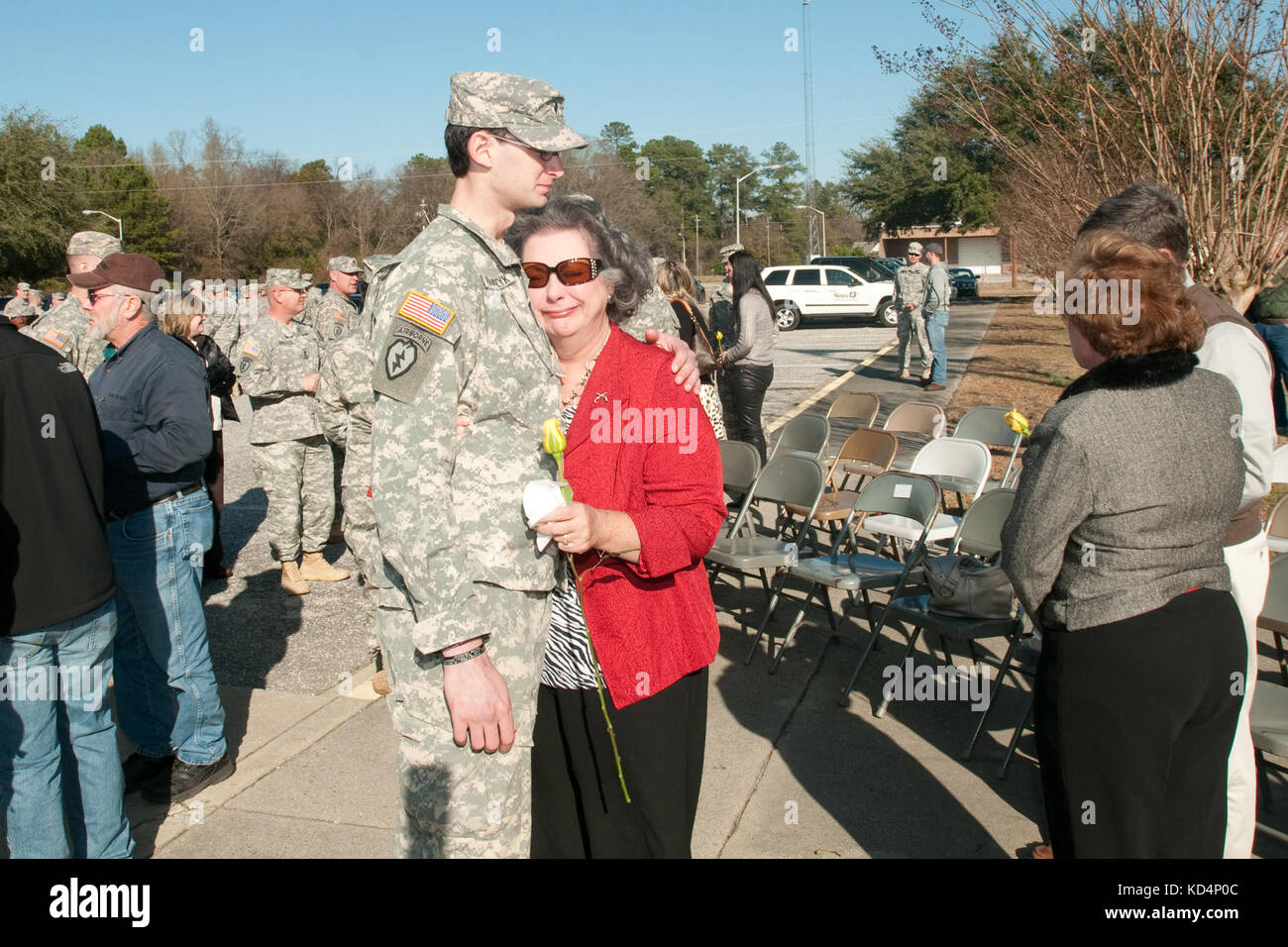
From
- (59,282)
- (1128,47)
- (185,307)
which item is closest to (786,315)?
(1128,47)

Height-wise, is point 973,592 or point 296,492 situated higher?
point 296,492

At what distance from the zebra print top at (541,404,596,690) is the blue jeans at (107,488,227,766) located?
2.08 m

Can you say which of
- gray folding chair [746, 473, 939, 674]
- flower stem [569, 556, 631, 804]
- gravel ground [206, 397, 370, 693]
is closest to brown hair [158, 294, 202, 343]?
gravel ground [206, 397, 370, 693]

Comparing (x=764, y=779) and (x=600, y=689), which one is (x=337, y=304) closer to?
(x=764, y=779)

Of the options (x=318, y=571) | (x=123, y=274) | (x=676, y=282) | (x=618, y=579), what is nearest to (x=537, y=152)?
(x=618, y=579)

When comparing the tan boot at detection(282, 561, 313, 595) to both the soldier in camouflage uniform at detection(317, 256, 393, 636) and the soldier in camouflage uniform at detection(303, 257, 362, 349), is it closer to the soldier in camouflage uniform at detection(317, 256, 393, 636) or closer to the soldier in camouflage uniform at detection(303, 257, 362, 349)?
the soldier in camouflage uniform at detection(317, 256, 393, 636)

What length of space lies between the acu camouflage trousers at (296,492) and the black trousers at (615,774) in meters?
4.41

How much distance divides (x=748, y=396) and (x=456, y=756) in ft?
20.4

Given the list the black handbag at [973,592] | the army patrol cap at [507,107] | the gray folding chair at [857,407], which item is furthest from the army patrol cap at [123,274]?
the gray folding chair at [857,407]

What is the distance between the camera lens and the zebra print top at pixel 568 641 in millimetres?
2250

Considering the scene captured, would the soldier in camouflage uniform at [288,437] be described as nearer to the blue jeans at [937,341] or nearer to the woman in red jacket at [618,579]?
the woman in red jacket at [618,579]

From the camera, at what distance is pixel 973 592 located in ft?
13.5

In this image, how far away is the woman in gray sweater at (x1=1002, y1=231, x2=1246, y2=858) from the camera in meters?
2.09
